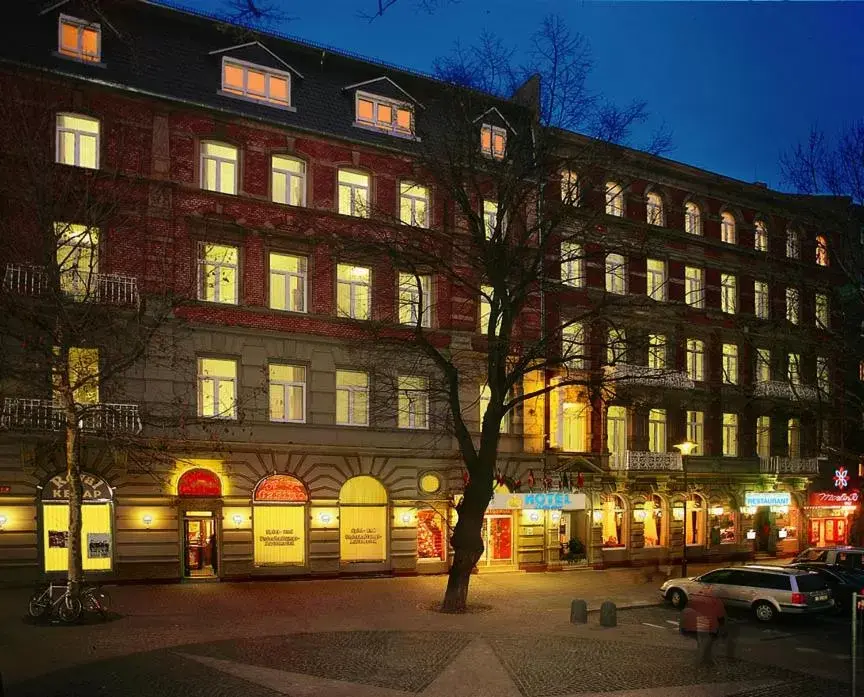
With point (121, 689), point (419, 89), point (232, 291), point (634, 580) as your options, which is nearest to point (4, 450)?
point (232, 291)

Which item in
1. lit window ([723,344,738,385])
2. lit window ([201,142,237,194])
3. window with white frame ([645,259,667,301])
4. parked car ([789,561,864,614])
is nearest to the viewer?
parked car ([789,561,864,614])

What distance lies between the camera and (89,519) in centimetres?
2603

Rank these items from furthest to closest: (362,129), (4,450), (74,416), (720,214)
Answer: (720,214) → (362,129) → (4,450) → (74,416)

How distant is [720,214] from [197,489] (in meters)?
26.7

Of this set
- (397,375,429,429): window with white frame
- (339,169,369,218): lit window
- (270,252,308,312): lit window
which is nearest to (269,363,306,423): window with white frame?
(270,252,308,312): lit window

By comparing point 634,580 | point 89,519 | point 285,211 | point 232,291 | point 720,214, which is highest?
point 720,214

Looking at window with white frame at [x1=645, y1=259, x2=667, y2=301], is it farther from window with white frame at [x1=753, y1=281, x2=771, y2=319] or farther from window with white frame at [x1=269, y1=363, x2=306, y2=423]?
window with white frame at [x1=269, y1=363, x2=306, y2=423]

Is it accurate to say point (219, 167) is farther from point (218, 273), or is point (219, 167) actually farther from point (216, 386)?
point (216, 386)

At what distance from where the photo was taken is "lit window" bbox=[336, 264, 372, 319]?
2994 cm

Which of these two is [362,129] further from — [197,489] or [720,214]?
[720,214]

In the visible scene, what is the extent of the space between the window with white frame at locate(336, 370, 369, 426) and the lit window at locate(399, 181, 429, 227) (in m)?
5.93

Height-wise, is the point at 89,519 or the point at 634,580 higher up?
the point at 89,519

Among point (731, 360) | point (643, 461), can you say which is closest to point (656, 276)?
point (731, 360)

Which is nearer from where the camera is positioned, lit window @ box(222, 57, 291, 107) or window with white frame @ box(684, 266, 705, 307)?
lit window @ box(222, 57, 291, 107)
